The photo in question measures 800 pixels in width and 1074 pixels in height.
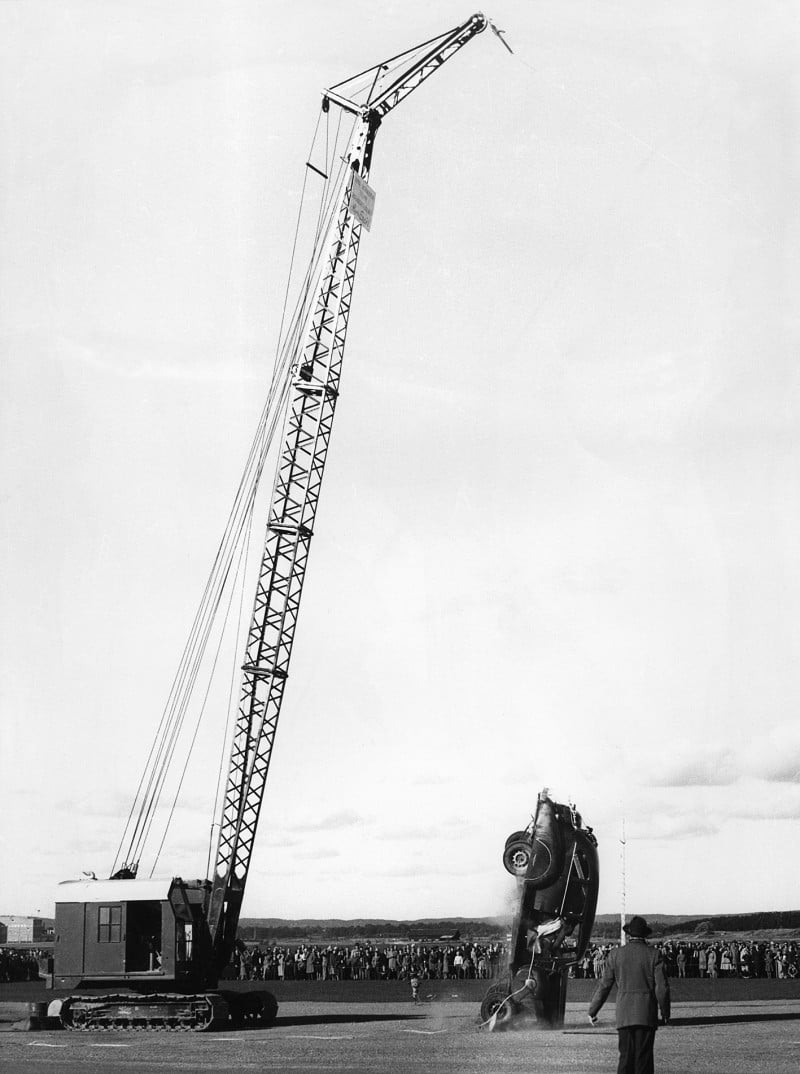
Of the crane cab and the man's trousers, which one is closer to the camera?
the man's trousers

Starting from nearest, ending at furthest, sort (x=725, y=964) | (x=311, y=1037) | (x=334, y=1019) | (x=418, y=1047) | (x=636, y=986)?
(x=636, y=986) → (x=418, y=1047) → (x=311, y=1037) → (x=334, y=1019) → (x=725, y=964)

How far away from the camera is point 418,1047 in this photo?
21.1m

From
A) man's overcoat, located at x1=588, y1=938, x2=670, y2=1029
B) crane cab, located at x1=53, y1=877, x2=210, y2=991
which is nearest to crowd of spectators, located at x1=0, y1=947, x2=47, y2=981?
crane cab, located at x1=53, y1=877, x2=210, y2=991

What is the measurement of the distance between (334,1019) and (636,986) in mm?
19029

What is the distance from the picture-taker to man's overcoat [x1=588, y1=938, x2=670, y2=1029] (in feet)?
38.5

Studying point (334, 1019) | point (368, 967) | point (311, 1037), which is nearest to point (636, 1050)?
point (311, 1037)

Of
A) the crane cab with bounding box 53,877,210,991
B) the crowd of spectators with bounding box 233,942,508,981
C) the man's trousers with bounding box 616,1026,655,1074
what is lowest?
the crowd of spectators with bounding box 233,942,508,981

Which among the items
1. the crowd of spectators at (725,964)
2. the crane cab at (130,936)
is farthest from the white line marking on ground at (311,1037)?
the crowd of spectators at (725,964)

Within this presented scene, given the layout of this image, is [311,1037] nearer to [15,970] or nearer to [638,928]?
[638,928]

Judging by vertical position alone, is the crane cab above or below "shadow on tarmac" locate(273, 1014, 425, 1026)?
above

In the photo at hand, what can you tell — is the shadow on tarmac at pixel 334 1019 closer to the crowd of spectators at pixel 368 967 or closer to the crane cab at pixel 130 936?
the crane cab at pixel 130 936

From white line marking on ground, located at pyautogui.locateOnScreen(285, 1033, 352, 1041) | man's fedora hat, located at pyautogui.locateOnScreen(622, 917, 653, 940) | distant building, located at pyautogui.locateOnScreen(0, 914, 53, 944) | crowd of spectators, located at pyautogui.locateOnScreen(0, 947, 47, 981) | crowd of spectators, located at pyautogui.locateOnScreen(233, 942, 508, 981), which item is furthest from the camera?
distant building, located at pyautogui.locateOnScreen(0, 914, 53, 944)

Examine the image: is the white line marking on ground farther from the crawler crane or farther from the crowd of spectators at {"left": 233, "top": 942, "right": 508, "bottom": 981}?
the crowd of spectators at {"left": 233, "top": 942, "right": 508, "bottom": 981}

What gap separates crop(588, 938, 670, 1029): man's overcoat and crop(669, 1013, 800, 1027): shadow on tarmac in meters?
14.8
